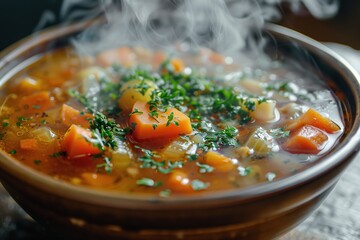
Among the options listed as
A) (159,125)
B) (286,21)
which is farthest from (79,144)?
(286,21)

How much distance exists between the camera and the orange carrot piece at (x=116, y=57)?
3.06 metres

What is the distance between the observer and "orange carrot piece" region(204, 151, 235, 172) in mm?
2023

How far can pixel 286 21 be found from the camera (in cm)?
530

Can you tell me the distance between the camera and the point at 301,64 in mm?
2918

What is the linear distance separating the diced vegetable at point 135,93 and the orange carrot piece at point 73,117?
18 centimetres

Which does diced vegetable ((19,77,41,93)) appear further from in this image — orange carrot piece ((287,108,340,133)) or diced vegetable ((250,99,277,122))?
orange carrot piece ((287,108,340,133))

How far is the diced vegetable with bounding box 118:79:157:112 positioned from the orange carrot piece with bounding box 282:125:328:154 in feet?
2.35

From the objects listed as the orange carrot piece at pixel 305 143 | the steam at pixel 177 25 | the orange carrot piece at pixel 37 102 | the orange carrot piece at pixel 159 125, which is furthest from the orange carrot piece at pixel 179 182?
the steam at pixel 177 25

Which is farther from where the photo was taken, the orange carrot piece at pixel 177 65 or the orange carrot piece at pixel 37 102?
the orange carrot piece at pixel 177 65

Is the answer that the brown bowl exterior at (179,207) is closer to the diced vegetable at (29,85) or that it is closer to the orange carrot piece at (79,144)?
the orange carrot piece at (79,144)

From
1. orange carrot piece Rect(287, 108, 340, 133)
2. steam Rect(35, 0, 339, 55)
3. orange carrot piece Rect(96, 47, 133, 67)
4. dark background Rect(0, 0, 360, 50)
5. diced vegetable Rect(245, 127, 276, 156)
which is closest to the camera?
diced vegetable Rect(245, 127, 276, 156)

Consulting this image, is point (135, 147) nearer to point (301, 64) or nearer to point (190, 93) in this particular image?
point (190, 93)

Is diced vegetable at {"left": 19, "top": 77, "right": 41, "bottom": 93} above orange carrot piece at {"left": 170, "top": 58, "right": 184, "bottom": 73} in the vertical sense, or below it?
above

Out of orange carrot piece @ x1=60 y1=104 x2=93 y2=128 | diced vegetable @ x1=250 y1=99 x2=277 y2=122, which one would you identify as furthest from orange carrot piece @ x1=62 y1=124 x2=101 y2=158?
diced vegetable @ x1=250 y1=99 x2=277 y2=122
